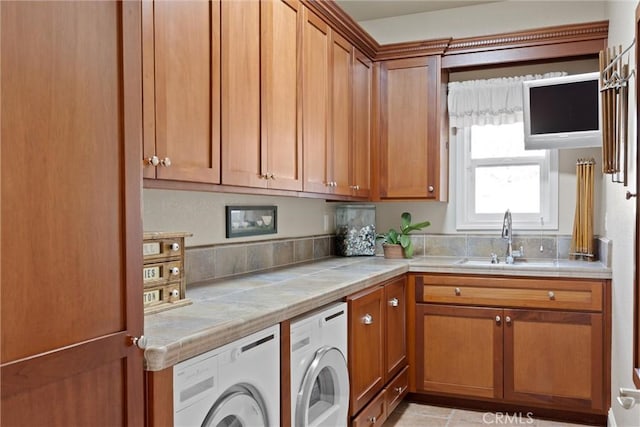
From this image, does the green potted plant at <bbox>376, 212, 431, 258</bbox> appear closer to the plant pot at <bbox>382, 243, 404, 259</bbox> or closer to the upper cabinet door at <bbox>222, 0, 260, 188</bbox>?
the plant pot at <bbox>382, 243, 404, 259</bbox>

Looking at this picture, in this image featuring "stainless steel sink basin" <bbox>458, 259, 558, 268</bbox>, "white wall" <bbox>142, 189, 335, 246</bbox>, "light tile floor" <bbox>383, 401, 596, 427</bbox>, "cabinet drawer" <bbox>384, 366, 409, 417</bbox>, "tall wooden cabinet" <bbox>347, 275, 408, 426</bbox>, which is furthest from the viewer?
"stainless steel sink basin" <bbox>458, 259, 558, 268</bbox>

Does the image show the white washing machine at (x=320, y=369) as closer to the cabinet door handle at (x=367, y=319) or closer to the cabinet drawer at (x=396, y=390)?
the cabinet door handle at (x=367, y=319)

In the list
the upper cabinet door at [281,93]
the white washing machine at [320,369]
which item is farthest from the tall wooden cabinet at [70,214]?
the upper cabinet door at [281,93]

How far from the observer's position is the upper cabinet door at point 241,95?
2109 mm

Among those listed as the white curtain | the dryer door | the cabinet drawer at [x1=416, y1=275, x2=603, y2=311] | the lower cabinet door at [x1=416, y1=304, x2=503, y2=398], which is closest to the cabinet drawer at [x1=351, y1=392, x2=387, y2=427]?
the dryer door

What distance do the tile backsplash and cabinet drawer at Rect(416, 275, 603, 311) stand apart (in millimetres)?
229

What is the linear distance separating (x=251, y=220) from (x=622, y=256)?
188 cm

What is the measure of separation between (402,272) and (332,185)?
2.35 ft

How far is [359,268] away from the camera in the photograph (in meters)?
3.07

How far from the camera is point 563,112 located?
3.36 metres

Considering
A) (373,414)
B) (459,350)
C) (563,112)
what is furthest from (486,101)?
(373,414)

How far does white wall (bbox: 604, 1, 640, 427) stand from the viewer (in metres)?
2.17

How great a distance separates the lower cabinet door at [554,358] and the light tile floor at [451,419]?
0.41 ft

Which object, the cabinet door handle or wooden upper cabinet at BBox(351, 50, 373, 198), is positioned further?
wooden upper cabinet at BBox(351, 50, 373, 198)
